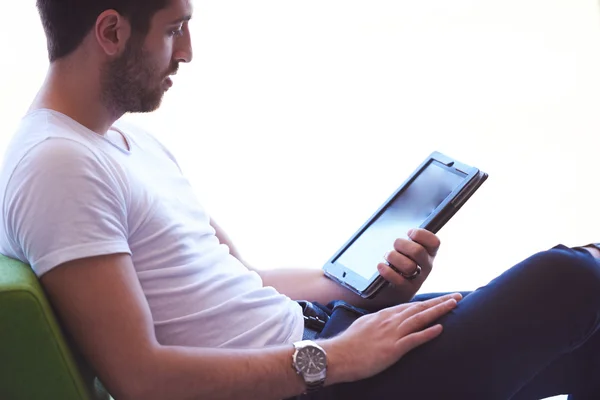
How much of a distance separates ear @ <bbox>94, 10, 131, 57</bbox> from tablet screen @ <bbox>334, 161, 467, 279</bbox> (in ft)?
1.74

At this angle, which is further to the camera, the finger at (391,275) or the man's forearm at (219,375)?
the finger at (391,275)

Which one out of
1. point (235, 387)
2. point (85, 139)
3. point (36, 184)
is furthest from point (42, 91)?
point (235, 387)

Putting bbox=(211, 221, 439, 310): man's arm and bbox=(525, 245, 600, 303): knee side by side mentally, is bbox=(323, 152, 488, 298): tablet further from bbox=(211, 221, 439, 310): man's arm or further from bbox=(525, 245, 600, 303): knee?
bbox=(525, 245, 600, 303): knee

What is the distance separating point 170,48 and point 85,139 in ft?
0.66

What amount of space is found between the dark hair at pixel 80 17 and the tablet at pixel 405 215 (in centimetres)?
51

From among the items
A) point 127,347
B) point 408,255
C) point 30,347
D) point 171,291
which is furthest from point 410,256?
point 30,347

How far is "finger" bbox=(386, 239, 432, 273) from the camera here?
1230mm

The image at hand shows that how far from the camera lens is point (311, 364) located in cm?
101

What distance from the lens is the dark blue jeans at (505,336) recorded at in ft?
3.33

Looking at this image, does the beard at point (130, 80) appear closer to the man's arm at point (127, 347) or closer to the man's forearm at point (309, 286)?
the man's arm at point (127, 347)

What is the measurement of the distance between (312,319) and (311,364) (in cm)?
24

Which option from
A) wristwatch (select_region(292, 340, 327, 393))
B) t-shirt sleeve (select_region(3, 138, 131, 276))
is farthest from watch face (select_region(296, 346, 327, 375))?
t-shirt sleeve (select_region(3, 138, 131, 276))

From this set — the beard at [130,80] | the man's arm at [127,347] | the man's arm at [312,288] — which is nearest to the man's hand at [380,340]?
the man's arm at [127,347]

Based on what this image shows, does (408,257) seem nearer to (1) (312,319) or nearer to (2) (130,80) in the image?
(1) (312,319)
